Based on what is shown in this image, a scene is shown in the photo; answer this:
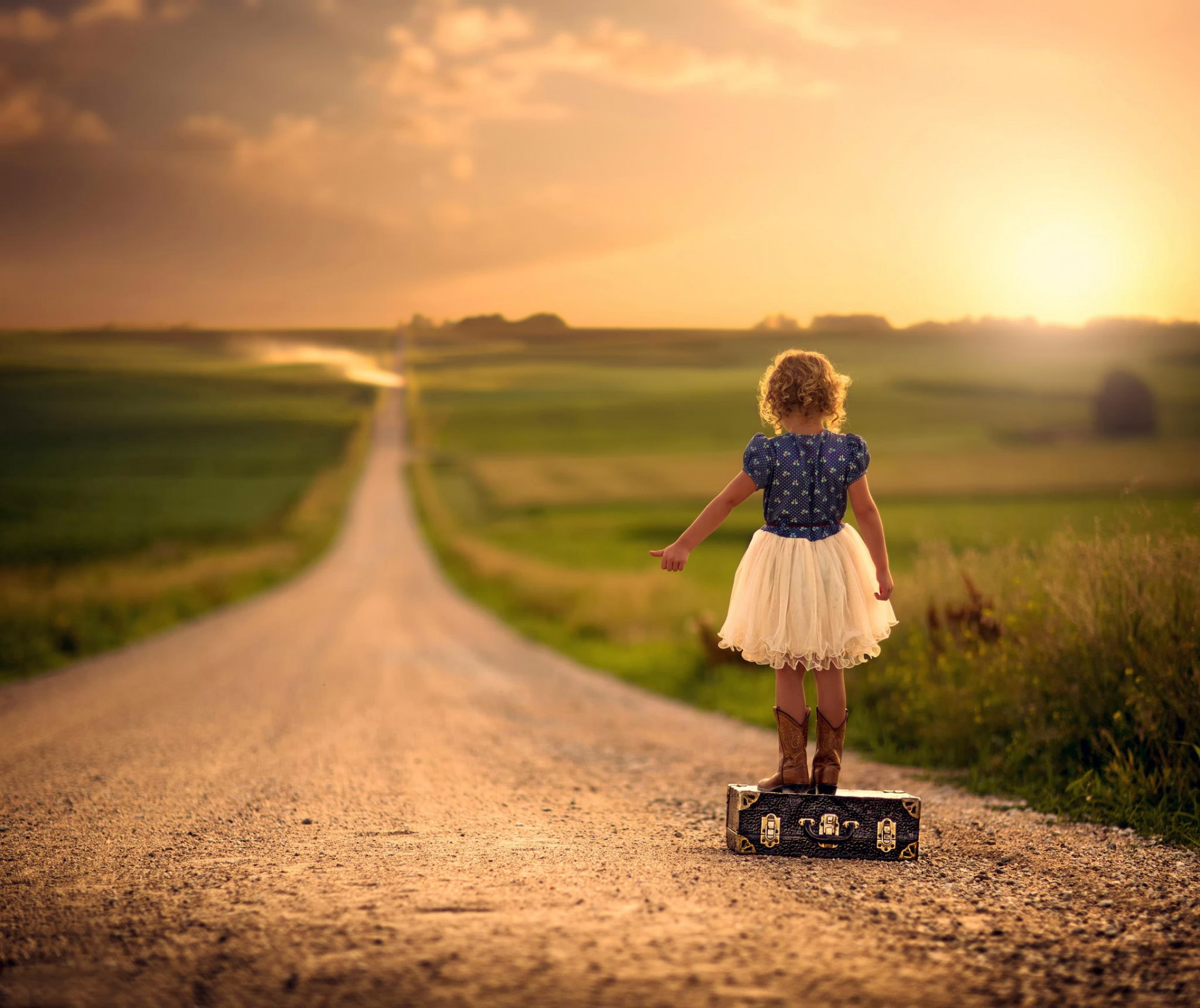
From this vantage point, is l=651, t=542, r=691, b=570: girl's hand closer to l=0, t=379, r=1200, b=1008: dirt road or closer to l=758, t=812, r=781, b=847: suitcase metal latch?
l=758, t=812, r=781, b=847: suitcase metal latch

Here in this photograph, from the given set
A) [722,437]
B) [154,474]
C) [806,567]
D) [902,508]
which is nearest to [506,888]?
[806,567]

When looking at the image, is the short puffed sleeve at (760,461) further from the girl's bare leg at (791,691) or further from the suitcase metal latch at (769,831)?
the suitcase metal latch at (769,831)

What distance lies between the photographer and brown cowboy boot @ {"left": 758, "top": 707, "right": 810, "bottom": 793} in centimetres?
454

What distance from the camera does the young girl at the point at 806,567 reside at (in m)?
4.43

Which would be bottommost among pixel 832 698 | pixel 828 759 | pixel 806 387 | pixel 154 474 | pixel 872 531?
pixel 154 474

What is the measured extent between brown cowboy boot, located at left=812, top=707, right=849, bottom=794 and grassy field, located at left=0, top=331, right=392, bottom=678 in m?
9.60

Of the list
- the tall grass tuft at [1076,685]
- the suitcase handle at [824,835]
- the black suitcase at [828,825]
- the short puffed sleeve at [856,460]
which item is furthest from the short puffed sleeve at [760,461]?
the tall grass tuft at [1076,685]

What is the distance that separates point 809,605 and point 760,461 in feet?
2.32

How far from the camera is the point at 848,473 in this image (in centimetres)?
450

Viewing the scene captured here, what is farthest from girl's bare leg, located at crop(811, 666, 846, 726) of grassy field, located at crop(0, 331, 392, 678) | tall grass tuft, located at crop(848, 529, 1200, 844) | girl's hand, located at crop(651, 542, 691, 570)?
grassy field, located at crop(0, 331, 392, 678)

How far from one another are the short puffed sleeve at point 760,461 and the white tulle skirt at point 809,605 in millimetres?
264

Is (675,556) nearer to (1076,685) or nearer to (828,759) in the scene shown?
(828,759)

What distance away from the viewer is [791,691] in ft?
14.9

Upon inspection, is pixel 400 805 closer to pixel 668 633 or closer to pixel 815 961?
pixel 815 961
